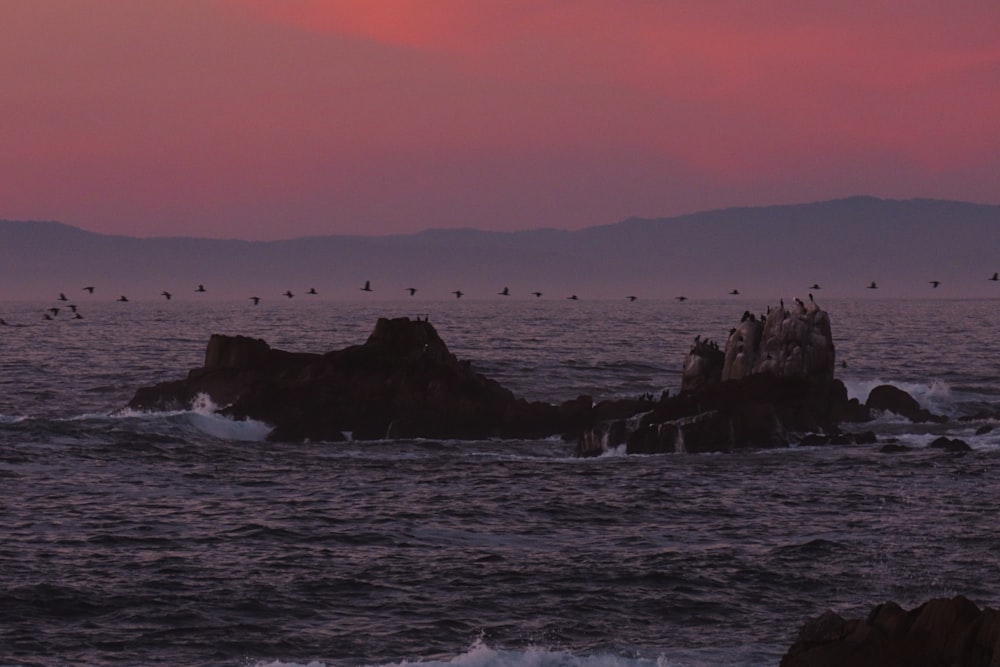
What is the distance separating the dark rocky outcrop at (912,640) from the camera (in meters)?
17.1

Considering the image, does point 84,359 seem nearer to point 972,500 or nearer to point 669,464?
point 669,464

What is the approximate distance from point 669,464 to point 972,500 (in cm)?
1042

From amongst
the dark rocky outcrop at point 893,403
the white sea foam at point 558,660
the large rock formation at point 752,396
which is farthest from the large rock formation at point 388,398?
the white sea foam at point 558,660

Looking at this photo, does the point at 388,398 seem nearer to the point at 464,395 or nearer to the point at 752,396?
the point at 464,395

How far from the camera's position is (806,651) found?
18.5 metres

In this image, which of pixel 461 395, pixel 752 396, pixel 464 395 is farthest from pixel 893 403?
pixel 461 395

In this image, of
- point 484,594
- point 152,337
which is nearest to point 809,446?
point 484,594

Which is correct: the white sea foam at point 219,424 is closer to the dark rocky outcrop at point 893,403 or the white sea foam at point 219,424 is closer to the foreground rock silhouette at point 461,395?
the foreground rock silhouette at point 461,395

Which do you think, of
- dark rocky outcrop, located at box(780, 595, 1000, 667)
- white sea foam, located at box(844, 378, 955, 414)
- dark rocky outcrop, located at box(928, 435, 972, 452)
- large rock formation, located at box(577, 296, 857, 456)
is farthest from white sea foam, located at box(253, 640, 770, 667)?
white sea foam, located at box(844, 378, 955, 414)

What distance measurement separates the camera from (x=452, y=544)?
33.1 m

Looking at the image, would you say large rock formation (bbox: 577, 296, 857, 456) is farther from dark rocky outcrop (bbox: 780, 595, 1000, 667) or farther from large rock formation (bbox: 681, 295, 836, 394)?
dark rocky outcrop (bbox: 780, 595, 1000, 667)

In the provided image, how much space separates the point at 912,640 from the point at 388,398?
3736 cm

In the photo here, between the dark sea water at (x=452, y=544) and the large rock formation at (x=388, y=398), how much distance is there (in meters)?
1.23

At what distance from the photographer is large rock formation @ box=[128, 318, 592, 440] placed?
174 feet
